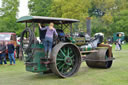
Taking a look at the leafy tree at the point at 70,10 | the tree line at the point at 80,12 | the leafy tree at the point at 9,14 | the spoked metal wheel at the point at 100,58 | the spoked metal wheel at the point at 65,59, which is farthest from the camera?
the leafy tree at the point at 70,10

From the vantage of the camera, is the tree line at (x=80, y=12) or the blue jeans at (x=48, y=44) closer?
the blue jeans at (x=48, y=44)

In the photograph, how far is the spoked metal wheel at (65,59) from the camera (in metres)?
6.68

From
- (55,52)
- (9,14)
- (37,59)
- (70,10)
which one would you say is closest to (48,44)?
(55,52)

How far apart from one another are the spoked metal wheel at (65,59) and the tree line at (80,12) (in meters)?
22.8

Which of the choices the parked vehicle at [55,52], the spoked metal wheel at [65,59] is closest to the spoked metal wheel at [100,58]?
the parked vehicle at [55,52]

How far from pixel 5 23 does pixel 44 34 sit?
2320cm

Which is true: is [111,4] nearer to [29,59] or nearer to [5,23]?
[5,23]

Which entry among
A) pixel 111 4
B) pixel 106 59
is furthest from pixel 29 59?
pixel 111 4

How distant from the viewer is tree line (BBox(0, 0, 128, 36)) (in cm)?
3028

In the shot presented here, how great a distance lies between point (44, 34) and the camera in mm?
7344

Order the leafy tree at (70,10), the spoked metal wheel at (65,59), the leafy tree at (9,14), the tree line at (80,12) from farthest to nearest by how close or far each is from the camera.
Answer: the leafy tree at (70,10)
the tree line at (80,12)
the leafy tree at (9,14)
the spoked metal wheel at (65,59)

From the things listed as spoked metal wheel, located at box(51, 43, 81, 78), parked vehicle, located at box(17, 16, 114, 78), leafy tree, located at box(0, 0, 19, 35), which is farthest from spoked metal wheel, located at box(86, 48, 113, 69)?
leafy tree, located at box(0, 0, 19, 35)

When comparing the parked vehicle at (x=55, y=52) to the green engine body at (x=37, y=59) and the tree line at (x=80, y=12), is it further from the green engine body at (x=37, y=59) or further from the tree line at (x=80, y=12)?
the tree line at (x=80, y=12)

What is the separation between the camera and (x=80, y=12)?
3325cm
